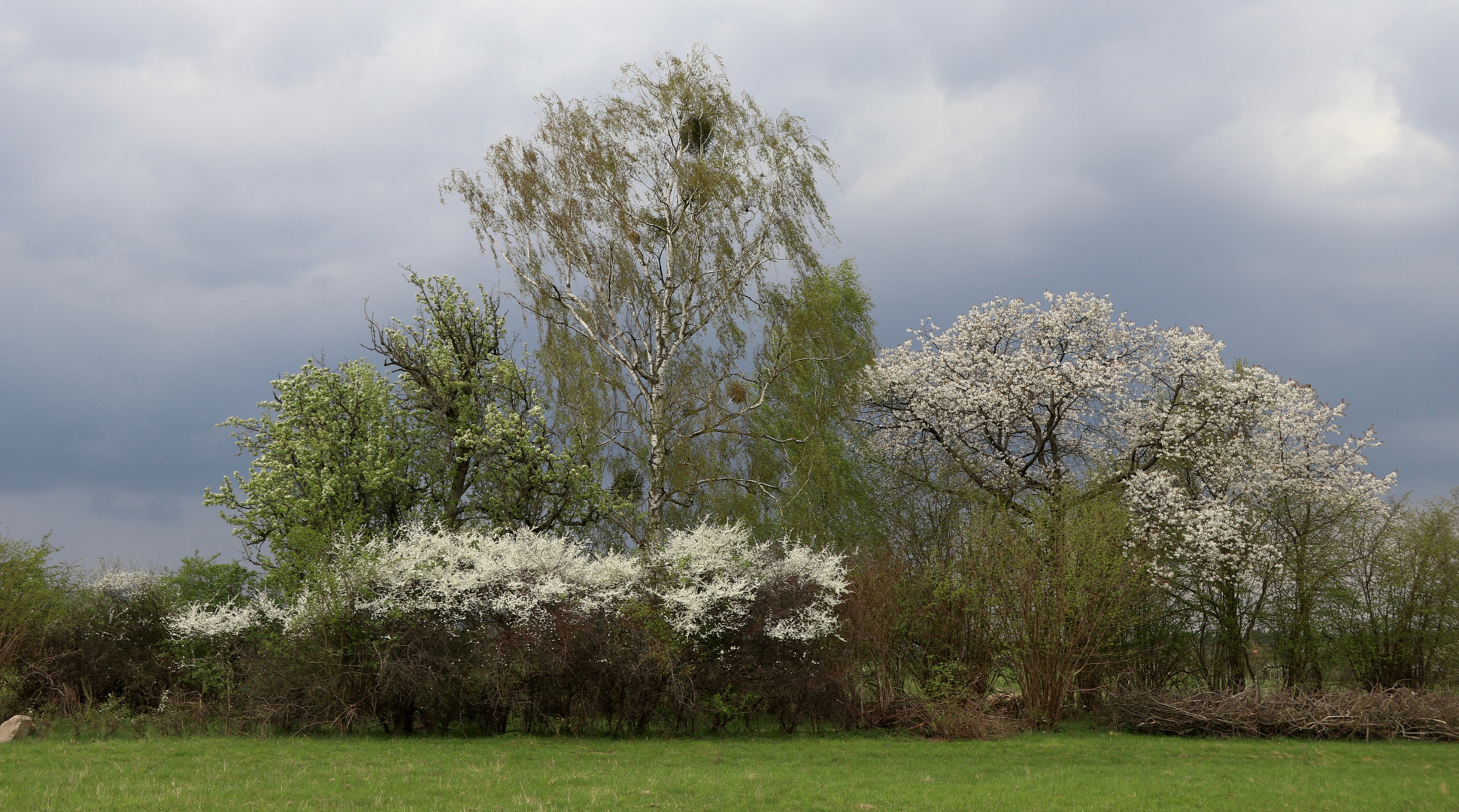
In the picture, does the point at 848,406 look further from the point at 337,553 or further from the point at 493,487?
the point at 337,553

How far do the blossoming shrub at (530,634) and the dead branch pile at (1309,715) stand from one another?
7965 millimetres

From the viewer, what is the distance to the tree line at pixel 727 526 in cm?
1719

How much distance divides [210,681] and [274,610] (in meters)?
3.24

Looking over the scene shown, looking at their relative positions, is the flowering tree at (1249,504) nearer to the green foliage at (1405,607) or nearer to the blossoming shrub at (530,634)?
the green foliage at (1405,607)

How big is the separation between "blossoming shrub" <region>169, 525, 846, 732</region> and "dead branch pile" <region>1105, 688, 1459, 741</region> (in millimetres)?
7965

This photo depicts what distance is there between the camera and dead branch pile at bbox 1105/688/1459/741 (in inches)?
758

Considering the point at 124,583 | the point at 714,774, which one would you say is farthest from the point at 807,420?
the point at 124,583

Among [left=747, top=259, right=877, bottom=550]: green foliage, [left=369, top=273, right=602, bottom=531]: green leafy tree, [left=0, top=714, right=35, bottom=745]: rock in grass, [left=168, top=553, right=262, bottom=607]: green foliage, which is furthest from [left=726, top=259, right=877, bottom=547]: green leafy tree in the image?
[left=0, top=714, right=35, bottom=745]: rock in grass

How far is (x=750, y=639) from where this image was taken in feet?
59.6

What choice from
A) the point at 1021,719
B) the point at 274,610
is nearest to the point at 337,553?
the point at 274,610

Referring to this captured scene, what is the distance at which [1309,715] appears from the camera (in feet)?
63.0

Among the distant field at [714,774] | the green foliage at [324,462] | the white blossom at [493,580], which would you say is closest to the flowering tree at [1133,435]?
the distant field at [714,774]

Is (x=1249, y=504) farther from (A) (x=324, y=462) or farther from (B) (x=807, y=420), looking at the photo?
(A) (x=324, y=462)

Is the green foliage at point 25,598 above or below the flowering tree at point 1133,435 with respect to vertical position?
below
